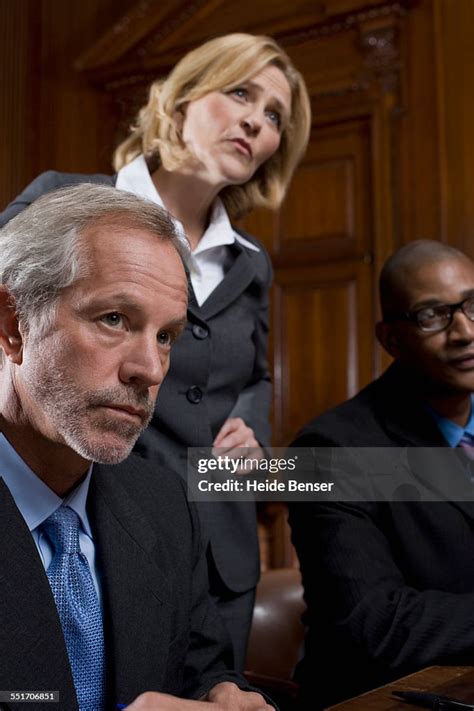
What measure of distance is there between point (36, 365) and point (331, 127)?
4.03m

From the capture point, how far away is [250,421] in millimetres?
2258

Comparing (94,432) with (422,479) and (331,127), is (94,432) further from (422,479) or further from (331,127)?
(331,127)

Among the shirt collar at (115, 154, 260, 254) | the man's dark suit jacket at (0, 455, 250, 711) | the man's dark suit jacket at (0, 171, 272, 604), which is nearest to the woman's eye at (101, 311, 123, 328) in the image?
the man's dark suit jacket at (0, 455, 250, 711)

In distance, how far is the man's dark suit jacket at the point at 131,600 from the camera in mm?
1151

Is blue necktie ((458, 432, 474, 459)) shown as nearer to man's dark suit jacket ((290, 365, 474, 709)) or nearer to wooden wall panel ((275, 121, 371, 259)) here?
man's dark suit jacket ((290, 365, 474, 709))

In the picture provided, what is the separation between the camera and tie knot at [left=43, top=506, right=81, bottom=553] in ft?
4.18

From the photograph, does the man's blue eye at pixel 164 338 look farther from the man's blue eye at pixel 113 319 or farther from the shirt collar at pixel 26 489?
the shirt collar at pixel 26 489

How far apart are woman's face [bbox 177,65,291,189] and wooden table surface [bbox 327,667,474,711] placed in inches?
49.2

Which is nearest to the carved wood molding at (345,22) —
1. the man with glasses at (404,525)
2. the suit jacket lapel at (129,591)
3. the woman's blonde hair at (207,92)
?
the woman's blonde hair at (207,92)

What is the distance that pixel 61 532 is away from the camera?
4.19 ft

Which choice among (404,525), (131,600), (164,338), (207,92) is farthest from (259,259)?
(131,600)

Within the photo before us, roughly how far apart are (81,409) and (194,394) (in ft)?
2.55

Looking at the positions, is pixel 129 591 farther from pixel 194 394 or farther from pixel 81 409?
pixel 194 394

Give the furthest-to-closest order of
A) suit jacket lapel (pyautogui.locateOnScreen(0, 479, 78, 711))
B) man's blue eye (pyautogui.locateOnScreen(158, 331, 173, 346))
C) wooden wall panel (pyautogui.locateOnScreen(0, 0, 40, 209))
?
wooden wall panel (pyautogui.locateOnScreen(0, 0, 40, 209))
man's blue eye (pyautogui.locateOnScreen(158, 331, 173, 346))
suit jacket lapel (pyautogui.locateOnScreen(0, 479, 78, 711))
